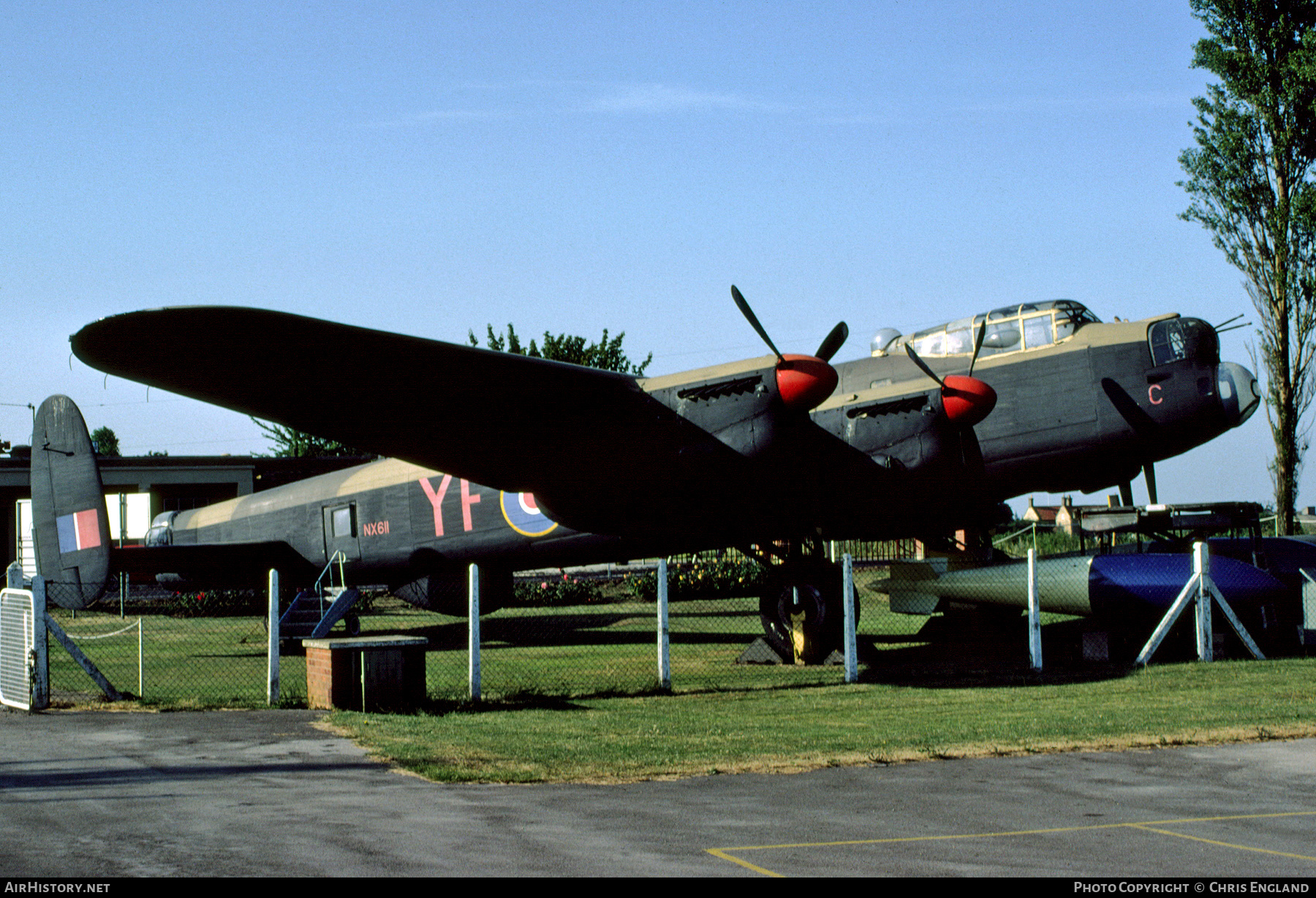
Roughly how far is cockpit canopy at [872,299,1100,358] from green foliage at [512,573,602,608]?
60.3ft

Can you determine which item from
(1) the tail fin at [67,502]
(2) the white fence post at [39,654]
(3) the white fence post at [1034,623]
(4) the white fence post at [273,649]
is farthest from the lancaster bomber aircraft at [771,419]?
(2) the white fence post at [39,654]

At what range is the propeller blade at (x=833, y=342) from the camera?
17.3m

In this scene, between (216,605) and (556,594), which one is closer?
(216,605)

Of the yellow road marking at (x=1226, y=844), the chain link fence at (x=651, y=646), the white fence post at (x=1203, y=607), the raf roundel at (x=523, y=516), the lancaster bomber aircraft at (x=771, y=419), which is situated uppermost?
the lancaster bomber aircraft at (x=771, y=419)

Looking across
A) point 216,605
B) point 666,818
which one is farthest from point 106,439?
point 666,818

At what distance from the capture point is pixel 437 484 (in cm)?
2241

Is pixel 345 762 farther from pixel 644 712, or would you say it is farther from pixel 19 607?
pixel 19 607

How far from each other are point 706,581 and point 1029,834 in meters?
29.0

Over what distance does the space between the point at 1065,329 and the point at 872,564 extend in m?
19.4

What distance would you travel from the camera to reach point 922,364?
56.3ft

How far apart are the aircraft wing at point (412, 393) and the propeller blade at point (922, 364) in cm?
345

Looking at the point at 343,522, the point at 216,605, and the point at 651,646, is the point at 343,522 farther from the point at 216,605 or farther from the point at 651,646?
the point at 216,605

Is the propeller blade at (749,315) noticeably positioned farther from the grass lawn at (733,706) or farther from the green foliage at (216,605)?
the green foliage at (216,605)
